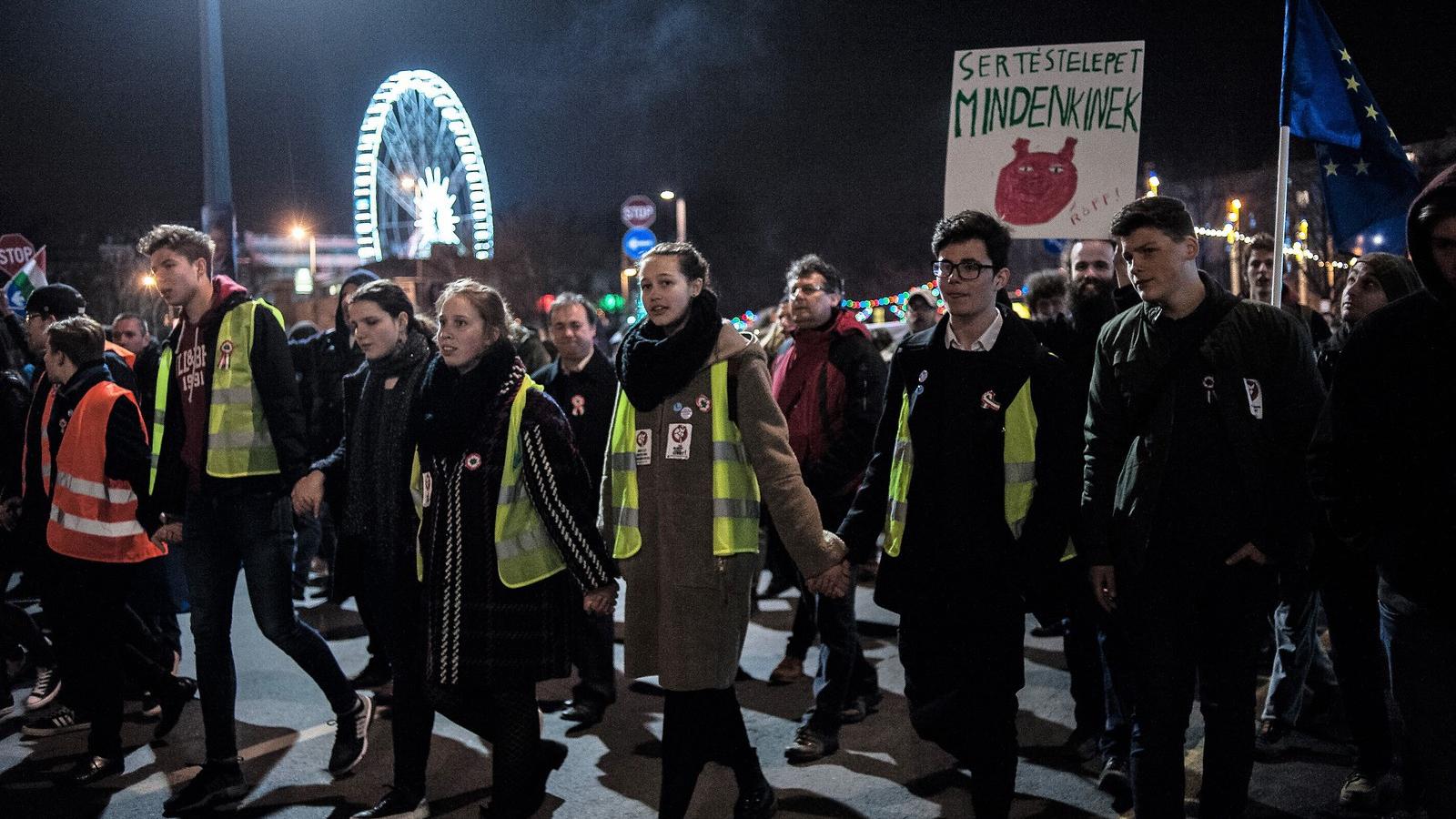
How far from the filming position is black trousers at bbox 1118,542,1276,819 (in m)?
3.52

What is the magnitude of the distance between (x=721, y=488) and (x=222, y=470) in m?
2.14

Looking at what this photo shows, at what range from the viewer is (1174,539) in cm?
354

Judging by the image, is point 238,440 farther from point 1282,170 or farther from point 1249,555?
point 1282,170

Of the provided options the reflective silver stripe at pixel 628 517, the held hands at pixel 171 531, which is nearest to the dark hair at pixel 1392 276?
the reflective silver stripe at pixel 628 517

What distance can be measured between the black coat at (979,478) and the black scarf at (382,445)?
196 cm

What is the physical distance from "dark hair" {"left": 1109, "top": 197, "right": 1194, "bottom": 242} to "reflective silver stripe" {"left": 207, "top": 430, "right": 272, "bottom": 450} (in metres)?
3.41

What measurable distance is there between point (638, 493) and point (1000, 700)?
135 cm

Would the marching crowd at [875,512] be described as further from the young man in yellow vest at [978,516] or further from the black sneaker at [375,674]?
the black sneaker at [375,674]

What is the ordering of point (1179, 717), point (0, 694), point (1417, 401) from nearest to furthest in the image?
point (1417, 401)
point (1179, 717)
point (0, 694)

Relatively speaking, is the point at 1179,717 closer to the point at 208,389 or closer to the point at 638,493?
the point at 638,493

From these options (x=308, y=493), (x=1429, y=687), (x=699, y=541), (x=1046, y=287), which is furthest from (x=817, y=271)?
(x=1429, y=687)

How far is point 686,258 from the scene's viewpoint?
13.3 ft

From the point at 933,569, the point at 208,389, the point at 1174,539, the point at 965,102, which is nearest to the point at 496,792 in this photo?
the point at 933,569

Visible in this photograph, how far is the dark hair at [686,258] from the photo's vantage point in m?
4.04
